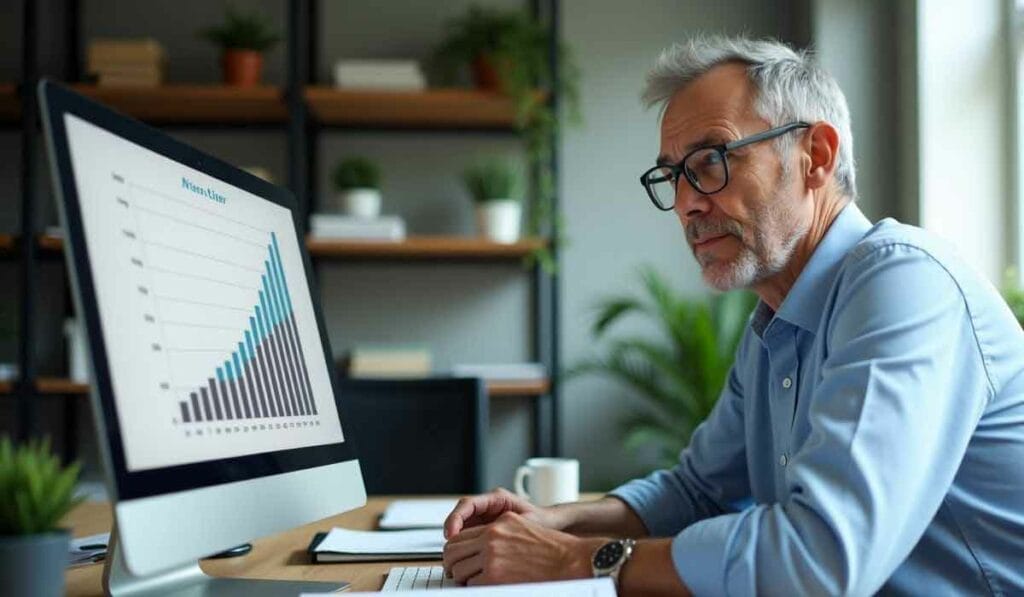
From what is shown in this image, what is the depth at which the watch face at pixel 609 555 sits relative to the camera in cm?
96

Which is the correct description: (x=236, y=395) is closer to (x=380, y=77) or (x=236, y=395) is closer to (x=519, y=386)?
(x=519, y=386)

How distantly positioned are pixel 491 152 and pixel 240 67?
896mm

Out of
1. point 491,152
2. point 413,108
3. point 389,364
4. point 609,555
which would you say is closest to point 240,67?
point 413,108

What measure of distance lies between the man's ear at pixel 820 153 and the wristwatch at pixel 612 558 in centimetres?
59

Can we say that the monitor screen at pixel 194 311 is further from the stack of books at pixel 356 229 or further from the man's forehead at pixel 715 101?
the stack of books at pixel 356 229

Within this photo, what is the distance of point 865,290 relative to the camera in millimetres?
1032

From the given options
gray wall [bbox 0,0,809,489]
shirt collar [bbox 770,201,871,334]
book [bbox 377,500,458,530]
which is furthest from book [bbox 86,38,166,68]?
shirt collar [bbox 770,201,871,334]

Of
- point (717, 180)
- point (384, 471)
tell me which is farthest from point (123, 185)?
point (384, 471)

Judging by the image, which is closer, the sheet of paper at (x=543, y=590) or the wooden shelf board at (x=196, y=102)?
the sheet of paper at (x=543, y=590)

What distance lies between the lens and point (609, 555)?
3.18ft

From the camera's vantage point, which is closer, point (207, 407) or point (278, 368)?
point (207, 407)

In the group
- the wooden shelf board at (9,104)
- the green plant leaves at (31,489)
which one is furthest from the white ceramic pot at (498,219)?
the green plant leaves at (31,489)

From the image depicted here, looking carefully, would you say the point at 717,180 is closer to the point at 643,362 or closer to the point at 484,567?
the point at 484,567

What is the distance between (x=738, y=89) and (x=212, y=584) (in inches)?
34.1
